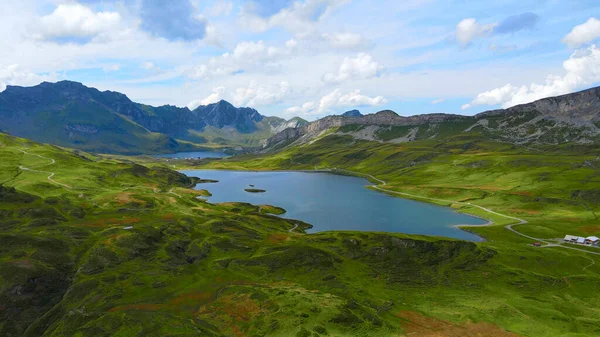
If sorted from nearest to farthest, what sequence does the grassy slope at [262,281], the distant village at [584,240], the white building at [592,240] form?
the grassy slope at [262,281] → the white building at [592,240] → the distant village at [584,240]

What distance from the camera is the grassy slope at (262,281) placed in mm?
71062

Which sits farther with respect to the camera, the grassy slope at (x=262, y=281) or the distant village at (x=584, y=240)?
the distant village at (x=584, y=240)

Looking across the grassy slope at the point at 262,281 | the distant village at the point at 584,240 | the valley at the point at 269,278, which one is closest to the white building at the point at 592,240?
the distant village at the point at 584,240

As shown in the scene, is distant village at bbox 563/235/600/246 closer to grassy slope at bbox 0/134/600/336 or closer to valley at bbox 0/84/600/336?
valley at bbox 0/84/600/336

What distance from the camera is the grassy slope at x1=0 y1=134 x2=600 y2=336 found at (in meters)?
71.1

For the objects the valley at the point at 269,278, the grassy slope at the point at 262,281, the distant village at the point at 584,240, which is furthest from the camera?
the distant village at the point at 584,240

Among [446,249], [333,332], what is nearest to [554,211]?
[446,249]

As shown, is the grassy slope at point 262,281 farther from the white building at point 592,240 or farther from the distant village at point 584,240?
the white building at point 592,240

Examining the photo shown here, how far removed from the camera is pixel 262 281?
9519cm

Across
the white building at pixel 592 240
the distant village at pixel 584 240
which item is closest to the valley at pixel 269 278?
the distant village at pixel 584 240

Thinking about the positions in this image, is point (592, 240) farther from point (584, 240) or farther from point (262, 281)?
point (262, 281)

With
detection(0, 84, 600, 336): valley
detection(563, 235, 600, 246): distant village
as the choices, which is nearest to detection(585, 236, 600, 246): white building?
detection(563, 235, 600, 246): distant village

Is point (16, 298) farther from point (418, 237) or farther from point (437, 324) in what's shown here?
point (418, 237)

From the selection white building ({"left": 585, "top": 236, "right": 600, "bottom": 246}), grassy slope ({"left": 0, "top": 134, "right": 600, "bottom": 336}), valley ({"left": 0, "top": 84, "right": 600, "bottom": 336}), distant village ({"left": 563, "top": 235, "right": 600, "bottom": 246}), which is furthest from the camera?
distant village ({"left": 563, "top": 235, "right": 600, "bottom": 246})
